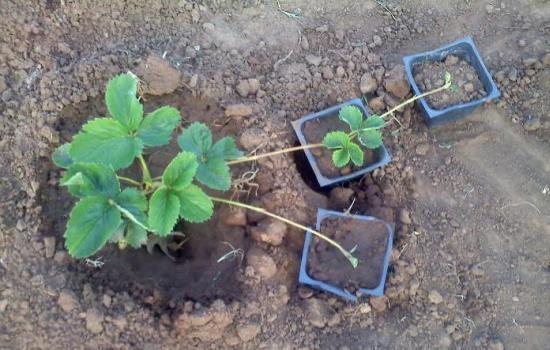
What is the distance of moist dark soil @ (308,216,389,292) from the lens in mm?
2605

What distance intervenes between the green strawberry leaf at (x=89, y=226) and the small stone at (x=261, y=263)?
630mm

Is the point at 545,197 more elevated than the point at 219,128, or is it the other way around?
the point at 219,128

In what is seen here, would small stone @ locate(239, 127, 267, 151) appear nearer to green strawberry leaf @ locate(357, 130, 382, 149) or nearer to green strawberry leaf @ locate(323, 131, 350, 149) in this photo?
green strawberry leaf @ locate(323, 131, 350, 149)

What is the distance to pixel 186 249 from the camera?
9.03 feet

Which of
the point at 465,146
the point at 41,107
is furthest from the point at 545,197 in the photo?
the point at 41,107

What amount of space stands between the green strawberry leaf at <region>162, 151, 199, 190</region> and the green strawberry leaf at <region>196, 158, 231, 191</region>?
6.1 inches

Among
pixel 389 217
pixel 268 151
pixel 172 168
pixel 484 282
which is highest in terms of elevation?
pixel 172 168

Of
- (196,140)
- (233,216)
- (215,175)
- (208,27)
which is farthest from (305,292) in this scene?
(208,27)

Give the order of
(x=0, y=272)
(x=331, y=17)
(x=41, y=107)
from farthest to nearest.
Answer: (x=331, y=17) → (x=41, y=107) → (x=0, y=272)

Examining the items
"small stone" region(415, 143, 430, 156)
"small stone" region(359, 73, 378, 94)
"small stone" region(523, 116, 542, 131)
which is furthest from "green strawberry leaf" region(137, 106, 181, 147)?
"small stone" region(523, 116, 542, 131)

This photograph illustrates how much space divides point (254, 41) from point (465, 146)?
3.44 ft

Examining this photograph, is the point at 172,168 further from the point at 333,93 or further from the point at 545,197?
the point at 545,197

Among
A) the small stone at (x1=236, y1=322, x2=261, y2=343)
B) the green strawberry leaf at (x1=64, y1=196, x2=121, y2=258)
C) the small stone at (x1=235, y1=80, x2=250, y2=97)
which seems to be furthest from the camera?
the small stone at (x1=235, y1=80, x2=250, y2=97)

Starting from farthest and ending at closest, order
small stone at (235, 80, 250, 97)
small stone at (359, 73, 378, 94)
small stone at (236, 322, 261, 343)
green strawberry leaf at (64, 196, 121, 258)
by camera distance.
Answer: small stone at (359, 73, 378, 94)
small stone at (235, 80, 250, 97)
small stone at (236, 322, 261, 343)
green strawberry leaf at (64, 196, 121, 258)
